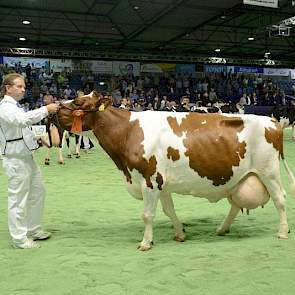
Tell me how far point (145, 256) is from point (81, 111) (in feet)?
5.42

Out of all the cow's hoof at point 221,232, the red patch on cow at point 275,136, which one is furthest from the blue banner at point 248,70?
the cow's hoof at point 221,232

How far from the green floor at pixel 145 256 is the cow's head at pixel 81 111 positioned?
1.26m

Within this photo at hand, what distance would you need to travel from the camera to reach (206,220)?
5734 millimetres

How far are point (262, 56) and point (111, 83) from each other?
1303 cm

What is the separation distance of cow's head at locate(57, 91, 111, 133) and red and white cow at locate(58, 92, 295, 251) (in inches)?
0.4

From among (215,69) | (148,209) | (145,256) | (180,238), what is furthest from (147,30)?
(145,256)

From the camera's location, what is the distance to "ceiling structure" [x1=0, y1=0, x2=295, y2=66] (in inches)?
793

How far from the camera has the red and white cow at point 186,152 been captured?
4488mm

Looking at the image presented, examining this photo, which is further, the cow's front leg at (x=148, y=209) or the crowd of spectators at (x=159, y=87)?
the crowd of spectators at (x=159, y=87)

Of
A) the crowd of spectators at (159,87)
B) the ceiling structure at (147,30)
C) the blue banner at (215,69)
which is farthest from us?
the blue banner at (215,69)

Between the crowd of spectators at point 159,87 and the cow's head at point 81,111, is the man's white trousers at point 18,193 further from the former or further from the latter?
the crowd of spectators at point 159,87

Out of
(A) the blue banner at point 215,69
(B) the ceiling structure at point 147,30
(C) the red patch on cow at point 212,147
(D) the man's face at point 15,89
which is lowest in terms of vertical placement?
(C) the red patch on cow at point 212,147

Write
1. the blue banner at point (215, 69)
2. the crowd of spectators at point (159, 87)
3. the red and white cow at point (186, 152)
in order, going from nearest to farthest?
1. the red and white cow at point (186, 152)
2. the crowd of spectators at point (159, 87)
3. the blue banner at point (215, 69)

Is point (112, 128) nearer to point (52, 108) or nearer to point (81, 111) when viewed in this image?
point (81, 111)
